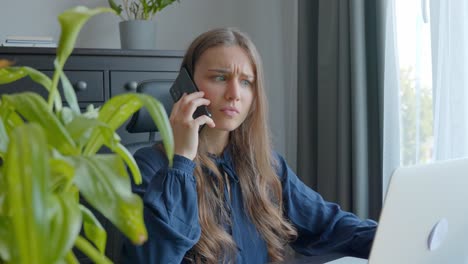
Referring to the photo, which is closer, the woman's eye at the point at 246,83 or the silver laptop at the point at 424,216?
the silver laptop at the point at 424,216

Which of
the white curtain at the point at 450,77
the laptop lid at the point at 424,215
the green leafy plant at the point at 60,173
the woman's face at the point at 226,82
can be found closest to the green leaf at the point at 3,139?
the green leafy plant at the point at 60,173

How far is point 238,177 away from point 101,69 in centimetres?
111

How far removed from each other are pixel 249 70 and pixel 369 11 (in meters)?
1.05

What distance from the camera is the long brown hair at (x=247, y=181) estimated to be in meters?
1.42

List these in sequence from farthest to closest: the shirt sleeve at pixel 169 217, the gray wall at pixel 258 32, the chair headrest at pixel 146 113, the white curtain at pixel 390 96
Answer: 1. the gray wall at pixel 258 32
2. the white curtain at pixel 390 96
3. the chair headrest at pixel 146 113
4. the shirt sleeve at pixel 169 217

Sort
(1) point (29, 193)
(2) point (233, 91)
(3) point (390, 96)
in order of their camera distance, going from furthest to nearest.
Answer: (3) point (390, 96) → (2) point (233, 91) → (1) point (29, 193)

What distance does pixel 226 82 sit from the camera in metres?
1.49

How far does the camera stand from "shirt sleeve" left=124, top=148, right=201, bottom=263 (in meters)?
1.20

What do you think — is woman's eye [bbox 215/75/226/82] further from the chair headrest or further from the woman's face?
the chair headrest

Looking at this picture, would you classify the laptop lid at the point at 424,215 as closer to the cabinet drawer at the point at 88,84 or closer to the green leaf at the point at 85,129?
the green leaf at the point at 85,129

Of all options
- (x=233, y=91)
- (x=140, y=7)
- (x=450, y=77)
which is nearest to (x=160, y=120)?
(x=233, y=91)

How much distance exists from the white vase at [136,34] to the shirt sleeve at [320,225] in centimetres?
125

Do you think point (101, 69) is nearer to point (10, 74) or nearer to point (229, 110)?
point (229, 110)

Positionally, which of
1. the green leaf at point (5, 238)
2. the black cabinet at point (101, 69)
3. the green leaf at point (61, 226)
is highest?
the green leaf at point (61, 226)
